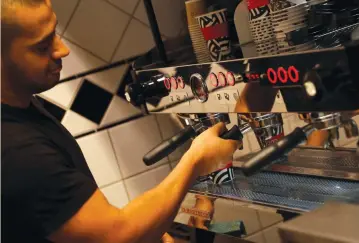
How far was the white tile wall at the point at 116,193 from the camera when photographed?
1454 mm

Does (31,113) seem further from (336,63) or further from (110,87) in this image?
(110,87)

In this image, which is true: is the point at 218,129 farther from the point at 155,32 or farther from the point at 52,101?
the point at 52,101

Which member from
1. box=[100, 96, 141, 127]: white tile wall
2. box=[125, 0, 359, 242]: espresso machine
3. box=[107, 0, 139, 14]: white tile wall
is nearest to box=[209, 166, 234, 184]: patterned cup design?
box=[125, 0, 359, 242]: espresso machine

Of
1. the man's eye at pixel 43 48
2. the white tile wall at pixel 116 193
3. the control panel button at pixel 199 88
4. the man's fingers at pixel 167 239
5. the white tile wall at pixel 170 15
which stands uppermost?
the man's eye at pixel 43 48

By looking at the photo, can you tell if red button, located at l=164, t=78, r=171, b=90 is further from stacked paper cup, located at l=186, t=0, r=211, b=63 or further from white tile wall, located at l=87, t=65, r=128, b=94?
white tile wall, located at l=87, t=65, r=128, b=94

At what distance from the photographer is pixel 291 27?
0.82 metres

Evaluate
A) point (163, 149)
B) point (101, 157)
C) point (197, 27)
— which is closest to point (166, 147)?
point (163, 149)

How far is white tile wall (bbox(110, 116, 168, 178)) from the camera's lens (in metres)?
1.45

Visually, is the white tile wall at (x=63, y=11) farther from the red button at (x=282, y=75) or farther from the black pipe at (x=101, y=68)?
the red button at (x=282, y=75)

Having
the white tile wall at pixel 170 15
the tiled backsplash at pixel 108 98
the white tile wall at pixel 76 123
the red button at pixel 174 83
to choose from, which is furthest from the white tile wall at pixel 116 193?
the red button at pixel 174 83

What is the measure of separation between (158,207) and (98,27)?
692mm

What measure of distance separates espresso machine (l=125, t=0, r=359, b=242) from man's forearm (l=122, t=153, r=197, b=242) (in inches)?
4.1

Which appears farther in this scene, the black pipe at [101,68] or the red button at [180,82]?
the black pipe at [101,68]

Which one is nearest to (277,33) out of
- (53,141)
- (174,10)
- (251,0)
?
(251,0)
